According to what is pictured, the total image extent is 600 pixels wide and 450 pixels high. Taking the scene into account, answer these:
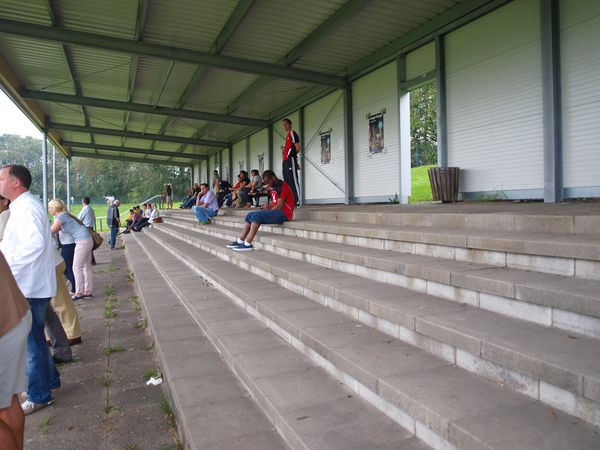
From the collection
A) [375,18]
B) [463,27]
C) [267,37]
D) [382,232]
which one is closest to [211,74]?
[267,37]

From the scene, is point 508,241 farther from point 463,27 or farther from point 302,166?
point 302,166

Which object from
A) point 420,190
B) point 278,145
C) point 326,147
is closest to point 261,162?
point 278,145

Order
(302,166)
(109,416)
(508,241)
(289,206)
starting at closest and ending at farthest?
(508,241) < (109,416) < (289,206) < (302,166)

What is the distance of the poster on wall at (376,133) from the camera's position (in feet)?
36.7

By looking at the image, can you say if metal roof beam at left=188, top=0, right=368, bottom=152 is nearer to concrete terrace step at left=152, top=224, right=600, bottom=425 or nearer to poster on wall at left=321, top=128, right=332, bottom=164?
poster on wall at left=321, top=128, right=332, bottom=164

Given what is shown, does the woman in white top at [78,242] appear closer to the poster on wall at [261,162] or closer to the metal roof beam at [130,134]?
the poster on wall at [261,162]

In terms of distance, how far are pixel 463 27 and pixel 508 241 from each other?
6825 millimetres

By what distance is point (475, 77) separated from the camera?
331 inches

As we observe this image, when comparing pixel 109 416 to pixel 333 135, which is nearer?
pixel 109 416

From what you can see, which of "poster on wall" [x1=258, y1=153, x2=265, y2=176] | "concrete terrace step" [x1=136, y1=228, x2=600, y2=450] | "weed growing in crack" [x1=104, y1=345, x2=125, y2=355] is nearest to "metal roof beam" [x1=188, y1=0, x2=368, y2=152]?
"poster on wall" [x1=258, y1=153, x2=265, y2=176]

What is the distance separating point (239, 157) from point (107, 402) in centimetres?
1965

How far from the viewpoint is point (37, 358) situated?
353 centimetres

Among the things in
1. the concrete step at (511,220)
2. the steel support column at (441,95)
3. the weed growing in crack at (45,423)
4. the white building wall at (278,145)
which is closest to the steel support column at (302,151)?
the white building wall at (278,145)

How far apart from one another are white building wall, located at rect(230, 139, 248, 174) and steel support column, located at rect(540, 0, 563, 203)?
1571 centimetres
